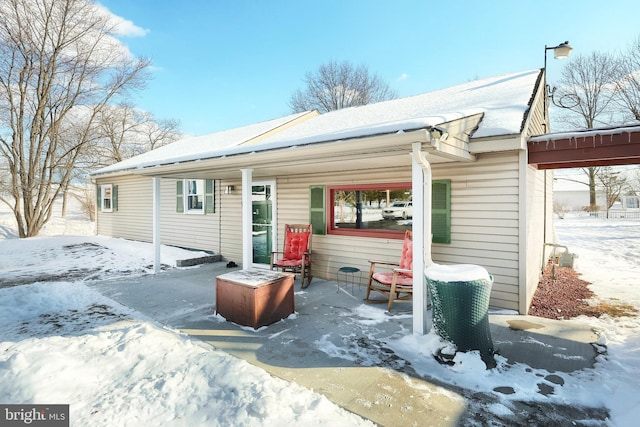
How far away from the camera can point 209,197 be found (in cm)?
875

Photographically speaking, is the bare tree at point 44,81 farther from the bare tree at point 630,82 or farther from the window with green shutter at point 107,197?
the bare tree at point 630,82

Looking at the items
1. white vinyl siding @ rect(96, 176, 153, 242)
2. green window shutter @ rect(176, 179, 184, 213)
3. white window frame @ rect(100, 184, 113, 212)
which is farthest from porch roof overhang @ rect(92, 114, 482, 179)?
white window frame @ rect(100, 184, 113, 212)

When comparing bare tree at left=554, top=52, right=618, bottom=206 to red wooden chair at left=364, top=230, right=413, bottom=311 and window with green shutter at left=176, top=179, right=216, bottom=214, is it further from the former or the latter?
window with green shutter at left=176, top=179, right=216, bottom=214

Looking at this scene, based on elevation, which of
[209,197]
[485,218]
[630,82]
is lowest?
[485,218]

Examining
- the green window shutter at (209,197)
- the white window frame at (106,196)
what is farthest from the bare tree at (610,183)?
the white window frame at (106,196)

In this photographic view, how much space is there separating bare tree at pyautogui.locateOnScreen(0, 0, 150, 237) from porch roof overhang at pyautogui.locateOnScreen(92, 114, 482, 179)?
12519mm

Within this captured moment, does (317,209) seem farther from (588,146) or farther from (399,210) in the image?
(588,146)

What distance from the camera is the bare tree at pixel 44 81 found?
13180 mm

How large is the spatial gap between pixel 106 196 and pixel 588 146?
570 inches

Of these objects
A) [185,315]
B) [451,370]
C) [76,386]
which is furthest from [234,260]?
[451,370]

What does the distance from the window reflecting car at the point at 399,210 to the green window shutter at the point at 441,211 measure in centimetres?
54

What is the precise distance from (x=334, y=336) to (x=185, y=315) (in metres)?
2.06

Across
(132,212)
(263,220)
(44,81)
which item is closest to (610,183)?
(263,220)

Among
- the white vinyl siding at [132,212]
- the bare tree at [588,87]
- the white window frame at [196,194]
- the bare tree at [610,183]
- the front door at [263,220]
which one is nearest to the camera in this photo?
the front door at [263,220]
